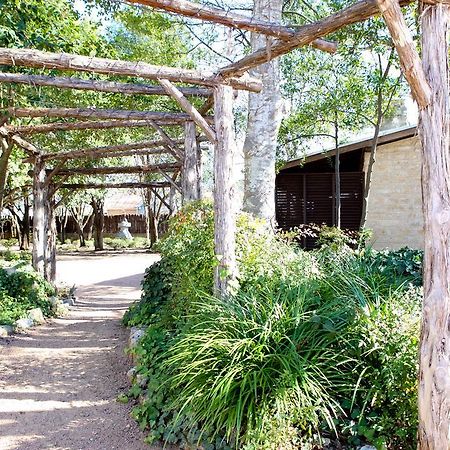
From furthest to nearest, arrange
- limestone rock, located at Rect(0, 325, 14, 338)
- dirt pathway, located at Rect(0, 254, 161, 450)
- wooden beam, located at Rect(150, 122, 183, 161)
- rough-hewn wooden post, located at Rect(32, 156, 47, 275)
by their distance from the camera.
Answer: rough-hewn wooden post, located at Rect(32, 156, 47, 275) < wooden beam, located at Rect(150, 122, 183, 161) < limestone rock, located at Rect(0, 325, 14, 338) < dirt pathway, located at Rect(0, 254, 161, 450)

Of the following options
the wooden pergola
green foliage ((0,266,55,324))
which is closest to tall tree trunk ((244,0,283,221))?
the wooden pergola

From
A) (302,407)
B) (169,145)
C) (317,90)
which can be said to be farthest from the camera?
(317,90)

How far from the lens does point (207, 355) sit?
10.2ft

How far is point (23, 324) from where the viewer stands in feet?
23.3

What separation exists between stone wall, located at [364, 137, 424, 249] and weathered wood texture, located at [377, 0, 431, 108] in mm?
9437

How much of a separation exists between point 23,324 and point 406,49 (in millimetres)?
6811

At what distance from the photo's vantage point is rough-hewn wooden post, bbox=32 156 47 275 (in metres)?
9.60

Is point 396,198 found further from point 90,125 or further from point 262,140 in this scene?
point 90,125

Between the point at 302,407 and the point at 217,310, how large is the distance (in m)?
1.18

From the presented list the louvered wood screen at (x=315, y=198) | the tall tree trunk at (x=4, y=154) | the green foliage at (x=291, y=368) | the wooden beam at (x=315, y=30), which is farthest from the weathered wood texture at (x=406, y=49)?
the louvered wood screen at (x=315, y=198)

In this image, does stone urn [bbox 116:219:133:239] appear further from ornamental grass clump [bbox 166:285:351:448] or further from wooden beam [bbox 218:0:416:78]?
ornamental grass clump [bbox 166:285:351:448]

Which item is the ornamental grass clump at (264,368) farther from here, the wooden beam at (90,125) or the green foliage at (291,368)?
the wooden beam at (90,125)

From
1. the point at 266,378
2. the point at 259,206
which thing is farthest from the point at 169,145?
the point at 266,378

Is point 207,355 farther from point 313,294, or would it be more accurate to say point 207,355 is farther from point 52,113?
point 52,113
